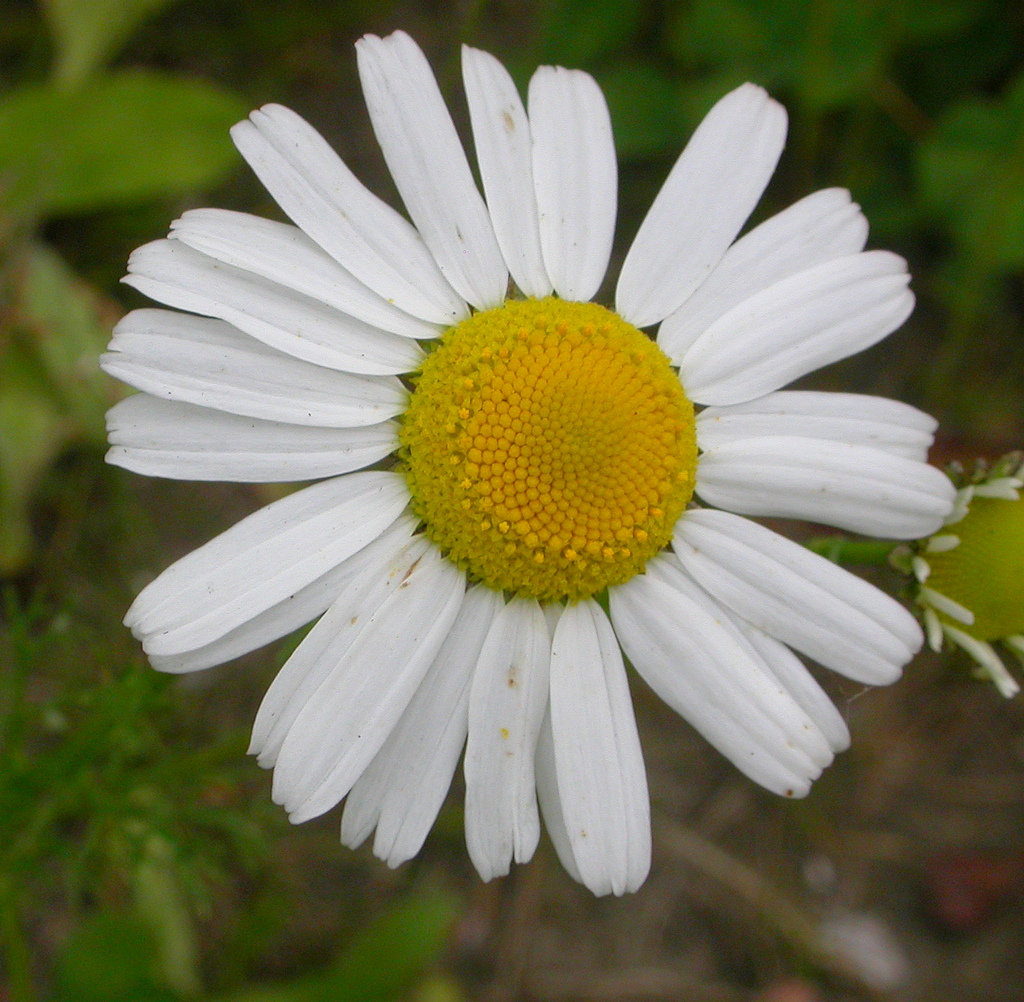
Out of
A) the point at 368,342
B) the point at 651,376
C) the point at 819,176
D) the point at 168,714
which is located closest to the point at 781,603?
the point at 651,376

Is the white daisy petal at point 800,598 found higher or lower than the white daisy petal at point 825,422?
lower

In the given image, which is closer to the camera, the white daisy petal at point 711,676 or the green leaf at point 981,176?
the white daisy petal at point 711,676

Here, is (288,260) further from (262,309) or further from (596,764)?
(596,764)

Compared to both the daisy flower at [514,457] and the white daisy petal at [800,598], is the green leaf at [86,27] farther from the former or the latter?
the white daisy petal at [800,598]

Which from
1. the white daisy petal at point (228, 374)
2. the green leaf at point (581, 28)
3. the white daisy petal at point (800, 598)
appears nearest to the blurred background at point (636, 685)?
the green leaf at point (581, 28)

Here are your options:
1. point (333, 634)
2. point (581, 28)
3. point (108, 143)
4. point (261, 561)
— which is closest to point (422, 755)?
point (333, 634)

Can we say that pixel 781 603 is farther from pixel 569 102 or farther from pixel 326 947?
pixel 326 947

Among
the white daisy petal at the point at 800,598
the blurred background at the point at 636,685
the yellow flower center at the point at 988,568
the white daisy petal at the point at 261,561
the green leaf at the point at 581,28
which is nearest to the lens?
the white daisy petal at the point at 261,561

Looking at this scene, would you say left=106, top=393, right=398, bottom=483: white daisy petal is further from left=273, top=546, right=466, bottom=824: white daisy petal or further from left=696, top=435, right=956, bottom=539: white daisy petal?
left=696, top=435, right=956, bottom=539: white daisy petal
